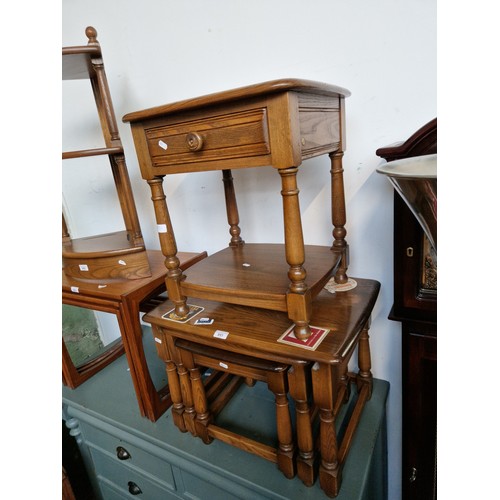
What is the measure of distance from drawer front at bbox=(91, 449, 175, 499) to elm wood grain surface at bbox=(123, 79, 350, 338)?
0.64 m

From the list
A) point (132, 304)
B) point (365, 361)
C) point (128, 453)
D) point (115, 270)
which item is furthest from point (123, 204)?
point (365, 361)

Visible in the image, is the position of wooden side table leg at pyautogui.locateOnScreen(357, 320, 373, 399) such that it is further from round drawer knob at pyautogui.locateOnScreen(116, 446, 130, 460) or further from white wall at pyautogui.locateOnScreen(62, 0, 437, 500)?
round drawer knob at pyautogui.locateOnScreen(116, 446, 130, 460)

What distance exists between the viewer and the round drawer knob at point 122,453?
1.10 m

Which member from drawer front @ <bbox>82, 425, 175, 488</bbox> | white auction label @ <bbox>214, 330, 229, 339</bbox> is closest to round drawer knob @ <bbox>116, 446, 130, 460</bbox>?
drawer front @ <bbox>82, 425, 175, 488</bbox>

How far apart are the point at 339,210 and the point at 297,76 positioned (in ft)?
1.46

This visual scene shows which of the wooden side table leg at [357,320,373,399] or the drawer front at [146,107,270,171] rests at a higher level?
the drawer front at [146,107,270,171]

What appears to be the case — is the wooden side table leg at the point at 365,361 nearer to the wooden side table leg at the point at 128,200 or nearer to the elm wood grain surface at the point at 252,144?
the elm wood grain surface at the point at 252,144

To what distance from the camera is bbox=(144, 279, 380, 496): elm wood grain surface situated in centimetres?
70

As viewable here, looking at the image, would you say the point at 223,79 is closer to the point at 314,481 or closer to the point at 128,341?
the point at 128,341

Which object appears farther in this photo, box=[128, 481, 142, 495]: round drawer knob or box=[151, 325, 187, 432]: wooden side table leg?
box=[128, 481, 142, 495]: round drawer knob

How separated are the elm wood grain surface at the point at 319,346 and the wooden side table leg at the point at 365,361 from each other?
0.11ft
